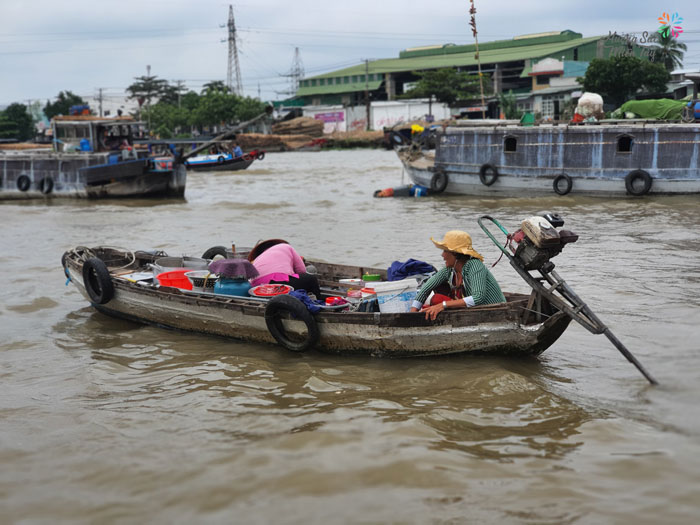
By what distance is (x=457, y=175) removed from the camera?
22.5 m

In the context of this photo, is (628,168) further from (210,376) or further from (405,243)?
(210,376)

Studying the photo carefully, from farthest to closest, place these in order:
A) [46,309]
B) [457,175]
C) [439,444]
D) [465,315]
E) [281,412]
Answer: [457,175] → [46,309] → [465,315] → [281,412] → [439,444]

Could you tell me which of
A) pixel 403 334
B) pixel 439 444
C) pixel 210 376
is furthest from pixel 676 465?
pixel 210 376

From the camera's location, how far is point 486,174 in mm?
21656

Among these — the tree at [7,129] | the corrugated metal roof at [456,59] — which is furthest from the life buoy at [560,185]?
the tree at [7,129]

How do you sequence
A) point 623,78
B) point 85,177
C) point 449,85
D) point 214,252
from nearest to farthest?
point 214,252
point 85,177
point 623,78
point 449,85

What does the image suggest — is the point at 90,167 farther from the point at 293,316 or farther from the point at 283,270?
the point at 293,316

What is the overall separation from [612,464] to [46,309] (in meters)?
8.40

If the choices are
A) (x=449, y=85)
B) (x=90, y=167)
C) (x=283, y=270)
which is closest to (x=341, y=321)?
(x=283, y=270)

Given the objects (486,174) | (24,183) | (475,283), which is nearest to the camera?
(475,283)

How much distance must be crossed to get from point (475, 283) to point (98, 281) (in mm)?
5047

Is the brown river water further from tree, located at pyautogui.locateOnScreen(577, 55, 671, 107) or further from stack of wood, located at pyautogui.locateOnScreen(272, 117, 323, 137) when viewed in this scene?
stack of wood, located at pyautogui.locateOnScreen(272, 117, 323, 137)

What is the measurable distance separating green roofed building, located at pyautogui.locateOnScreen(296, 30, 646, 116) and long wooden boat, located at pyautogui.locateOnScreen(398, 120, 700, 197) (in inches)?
900

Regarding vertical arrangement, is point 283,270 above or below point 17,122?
below
